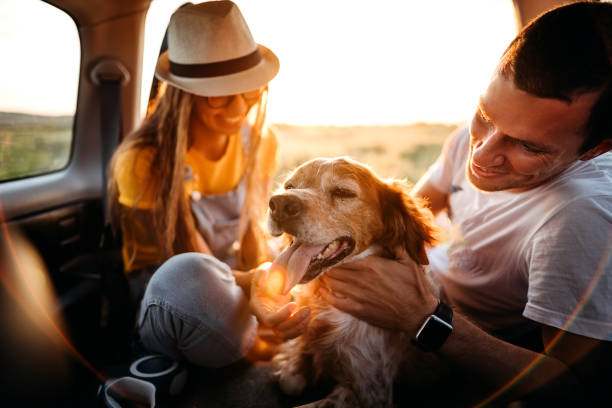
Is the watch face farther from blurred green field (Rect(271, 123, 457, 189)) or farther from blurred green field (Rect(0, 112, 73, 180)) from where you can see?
blurred green field (Rect(0, 112, 73, 180))

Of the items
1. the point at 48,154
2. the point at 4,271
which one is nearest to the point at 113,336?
the point at 4,271

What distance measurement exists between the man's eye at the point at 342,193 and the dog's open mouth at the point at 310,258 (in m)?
0.18

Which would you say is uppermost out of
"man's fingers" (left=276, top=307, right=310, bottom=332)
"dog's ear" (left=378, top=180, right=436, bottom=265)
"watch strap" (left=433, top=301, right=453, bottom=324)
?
"dog's ear" (left=378, top=180, right=436, bottom=265)

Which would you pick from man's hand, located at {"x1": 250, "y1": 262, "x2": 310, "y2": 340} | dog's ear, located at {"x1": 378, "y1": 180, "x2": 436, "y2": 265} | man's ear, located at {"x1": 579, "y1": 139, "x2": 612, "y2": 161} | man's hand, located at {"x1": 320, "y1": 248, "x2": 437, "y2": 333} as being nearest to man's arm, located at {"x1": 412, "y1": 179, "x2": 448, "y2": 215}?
dog's ear, located at {"x1": 378, "y1": 180, "x2": 436, "y2": 265}

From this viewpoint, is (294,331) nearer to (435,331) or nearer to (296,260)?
(296,260)

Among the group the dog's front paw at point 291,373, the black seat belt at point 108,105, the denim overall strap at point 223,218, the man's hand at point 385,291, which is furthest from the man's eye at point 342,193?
the black seat belt at point 108,105

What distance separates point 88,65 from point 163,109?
0.97 m

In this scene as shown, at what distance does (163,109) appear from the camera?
2166 mm

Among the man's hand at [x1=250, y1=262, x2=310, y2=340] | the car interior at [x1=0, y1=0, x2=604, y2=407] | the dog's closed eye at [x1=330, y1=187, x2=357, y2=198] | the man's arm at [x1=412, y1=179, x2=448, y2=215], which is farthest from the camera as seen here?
the man's arm at [x1=412, y1=179, x2=448, y2=215]

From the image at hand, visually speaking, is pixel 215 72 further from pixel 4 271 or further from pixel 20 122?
pixel 4 271

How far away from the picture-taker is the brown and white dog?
1.46 meters

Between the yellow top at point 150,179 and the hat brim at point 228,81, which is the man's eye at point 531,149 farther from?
the yellow top at point 150,179

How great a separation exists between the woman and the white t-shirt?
954 mm

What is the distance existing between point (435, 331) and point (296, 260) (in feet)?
1.86
